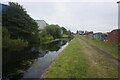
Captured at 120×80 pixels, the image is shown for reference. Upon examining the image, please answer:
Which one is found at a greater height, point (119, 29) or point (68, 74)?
point (119, 29)

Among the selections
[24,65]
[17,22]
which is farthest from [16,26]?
[24,65]

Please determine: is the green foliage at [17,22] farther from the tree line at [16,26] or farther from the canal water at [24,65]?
the canal water at [24,65]

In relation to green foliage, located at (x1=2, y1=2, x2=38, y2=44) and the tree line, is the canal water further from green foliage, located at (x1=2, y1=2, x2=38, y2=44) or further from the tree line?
green foliage, located at (x1=2, y1=2, x2=38, y2=44)

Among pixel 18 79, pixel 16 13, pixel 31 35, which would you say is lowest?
pixel 18 79

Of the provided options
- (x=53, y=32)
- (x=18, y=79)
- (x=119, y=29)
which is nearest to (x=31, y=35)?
(x=119, y=29)

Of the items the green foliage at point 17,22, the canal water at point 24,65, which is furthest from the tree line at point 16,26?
the canal water at point 24,65

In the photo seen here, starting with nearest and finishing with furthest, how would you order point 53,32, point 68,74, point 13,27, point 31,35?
point 68,74 → point 13,27 → point 31,35 → point 53,32

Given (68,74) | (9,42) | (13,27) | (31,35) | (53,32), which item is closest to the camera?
(68,74)

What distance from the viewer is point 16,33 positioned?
3900cm

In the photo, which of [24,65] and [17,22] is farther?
[17,22]

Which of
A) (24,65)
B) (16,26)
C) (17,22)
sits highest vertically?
(17,22)

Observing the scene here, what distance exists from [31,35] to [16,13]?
23.2 ft

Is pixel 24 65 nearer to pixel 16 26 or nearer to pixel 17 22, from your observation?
pixel 16 26

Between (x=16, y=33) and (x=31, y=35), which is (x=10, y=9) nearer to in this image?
(x=16, y=33)
